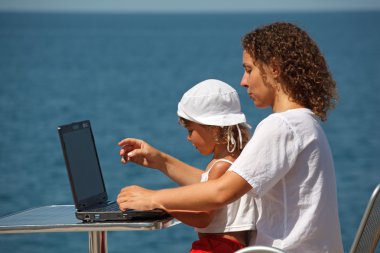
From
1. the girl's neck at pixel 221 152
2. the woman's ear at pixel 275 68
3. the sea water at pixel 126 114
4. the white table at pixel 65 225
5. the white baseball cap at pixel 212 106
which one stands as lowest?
the sea water at pixel 126 114

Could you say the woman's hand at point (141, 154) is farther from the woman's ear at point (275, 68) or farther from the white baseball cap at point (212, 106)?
the woman's ear at point (275, 68)

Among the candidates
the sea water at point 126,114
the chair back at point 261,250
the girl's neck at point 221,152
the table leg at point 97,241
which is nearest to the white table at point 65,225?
the table leg at point 97,241

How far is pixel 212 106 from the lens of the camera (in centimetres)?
300

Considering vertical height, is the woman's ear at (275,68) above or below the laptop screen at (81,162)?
above

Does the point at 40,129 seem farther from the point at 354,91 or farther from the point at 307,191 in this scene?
the point at 307,191

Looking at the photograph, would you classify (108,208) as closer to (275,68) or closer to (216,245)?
(216,245)

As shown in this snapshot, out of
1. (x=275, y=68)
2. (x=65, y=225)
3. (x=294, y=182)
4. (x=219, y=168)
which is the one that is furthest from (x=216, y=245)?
(x=275, y=68)

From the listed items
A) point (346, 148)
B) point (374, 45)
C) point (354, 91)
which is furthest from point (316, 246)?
point (374, 45)

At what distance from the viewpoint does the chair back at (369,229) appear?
2.66 m

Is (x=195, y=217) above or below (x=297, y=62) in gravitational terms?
below

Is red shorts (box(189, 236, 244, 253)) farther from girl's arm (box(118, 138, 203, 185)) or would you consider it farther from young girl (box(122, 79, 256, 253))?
girl's arm (box(118, 138, 203, 185))

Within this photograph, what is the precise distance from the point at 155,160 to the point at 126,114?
30464mm

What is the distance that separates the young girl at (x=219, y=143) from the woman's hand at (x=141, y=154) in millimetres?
202

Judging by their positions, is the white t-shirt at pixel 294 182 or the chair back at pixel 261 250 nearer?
the chair back at pixel 261 250
